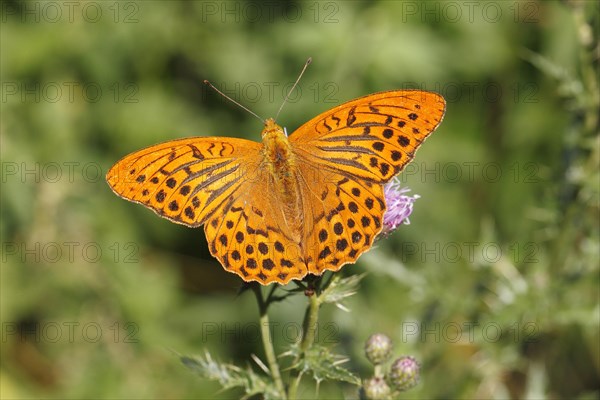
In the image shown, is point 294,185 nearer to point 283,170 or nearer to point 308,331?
point 283,170

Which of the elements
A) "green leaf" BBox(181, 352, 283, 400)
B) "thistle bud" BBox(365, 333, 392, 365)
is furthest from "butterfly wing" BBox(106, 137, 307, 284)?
"thistle bud" BBox(365, 333, 392, 365)

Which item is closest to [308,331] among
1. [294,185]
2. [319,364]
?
[319,364]

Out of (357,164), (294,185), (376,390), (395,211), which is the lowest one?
(376,390)

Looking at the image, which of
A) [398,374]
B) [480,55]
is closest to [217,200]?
[398,374]

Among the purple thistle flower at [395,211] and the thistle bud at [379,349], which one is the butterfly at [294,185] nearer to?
the purple thistle flower at [395,211]

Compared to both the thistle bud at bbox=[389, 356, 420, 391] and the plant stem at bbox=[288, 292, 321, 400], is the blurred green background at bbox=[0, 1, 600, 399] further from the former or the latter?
the plant stem at bbox=[288, 292, 321, 400]

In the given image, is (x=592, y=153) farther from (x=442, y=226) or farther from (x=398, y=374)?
(x=398, y=374)
